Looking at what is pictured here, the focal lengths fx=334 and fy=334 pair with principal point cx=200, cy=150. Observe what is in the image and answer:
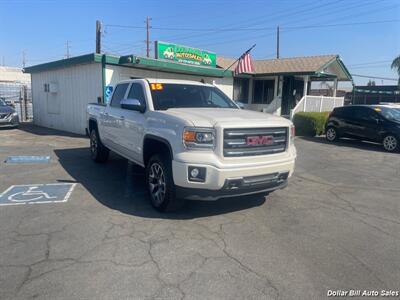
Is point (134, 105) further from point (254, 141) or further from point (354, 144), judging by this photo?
point (354, 144)

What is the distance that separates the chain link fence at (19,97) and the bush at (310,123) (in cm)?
1581

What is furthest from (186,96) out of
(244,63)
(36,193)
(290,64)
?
(290,64)

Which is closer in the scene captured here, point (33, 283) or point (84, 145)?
point (33, 283)

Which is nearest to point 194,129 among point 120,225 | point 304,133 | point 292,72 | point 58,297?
point 120,225

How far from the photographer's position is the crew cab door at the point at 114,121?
6590 mm

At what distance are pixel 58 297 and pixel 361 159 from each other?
376 inches

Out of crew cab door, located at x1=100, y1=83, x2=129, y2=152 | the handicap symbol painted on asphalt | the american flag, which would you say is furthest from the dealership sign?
→ the handicap symbol painted on asphalt

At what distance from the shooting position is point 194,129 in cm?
427

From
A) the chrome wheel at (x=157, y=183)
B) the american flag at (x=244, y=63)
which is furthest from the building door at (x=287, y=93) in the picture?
the chrome wheel at (x=157, y=183)

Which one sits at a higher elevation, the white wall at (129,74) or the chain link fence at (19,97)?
the white wall at (129,74)

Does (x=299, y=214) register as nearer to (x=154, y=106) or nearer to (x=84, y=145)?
(x=154, y=106)

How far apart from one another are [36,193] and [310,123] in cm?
1292

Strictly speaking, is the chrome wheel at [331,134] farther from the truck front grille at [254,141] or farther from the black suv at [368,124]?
the truck front grille at [254,141]

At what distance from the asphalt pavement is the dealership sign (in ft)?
32.6
